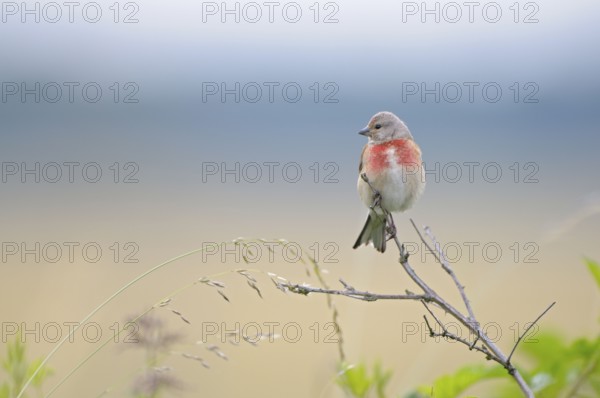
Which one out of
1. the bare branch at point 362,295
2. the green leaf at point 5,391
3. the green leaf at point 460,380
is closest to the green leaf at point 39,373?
the green leaf at point 5,391

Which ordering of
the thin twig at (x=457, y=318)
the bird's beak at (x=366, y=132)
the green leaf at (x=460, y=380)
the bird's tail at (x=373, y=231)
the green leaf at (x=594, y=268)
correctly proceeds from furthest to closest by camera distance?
the bird's beak at (x=366, y=132), the bird's tail at (x=373, y=231), the green leaf at (x=594, y=268), the green leaf at (x=460, y=380), the thin twig at (x=457, y=318)

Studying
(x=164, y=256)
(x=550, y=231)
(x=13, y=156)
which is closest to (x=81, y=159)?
(x=13, y=156)

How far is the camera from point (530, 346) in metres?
2.10

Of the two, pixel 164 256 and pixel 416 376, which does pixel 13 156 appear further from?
pixel 416 376

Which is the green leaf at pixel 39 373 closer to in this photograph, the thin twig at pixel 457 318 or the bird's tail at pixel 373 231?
the thin twig at pixel 457 318

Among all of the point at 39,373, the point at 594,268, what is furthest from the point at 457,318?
the point at 39,373

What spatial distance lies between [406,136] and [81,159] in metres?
7.81

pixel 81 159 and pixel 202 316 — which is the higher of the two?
pixel 81 159

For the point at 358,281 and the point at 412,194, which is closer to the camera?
the point at 358,281

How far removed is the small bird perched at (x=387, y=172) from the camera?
292 centimetres

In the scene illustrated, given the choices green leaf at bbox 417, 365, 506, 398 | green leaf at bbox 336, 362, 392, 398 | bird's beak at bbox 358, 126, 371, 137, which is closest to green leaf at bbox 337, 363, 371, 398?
green leaf at bbox 336, 362, 392, 398

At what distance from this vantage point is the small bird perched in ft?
9.59

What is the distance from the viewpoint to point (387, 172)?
3.05m

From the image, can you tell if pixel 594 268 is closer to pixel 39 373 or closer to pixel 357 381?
pixel 357 381
